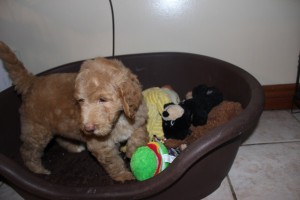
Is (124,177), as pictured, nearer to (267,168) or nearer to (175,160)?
(175,160)

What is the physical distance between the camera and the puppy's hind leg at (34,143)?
1.86m

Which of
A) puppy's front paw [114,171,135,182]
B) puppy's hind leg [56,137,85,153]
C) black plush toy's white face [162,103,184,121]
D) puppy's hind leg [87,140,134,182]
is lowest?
puppy's hind leg [56,137,85,153]

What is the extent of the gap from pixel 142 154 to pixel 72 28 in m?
1.41

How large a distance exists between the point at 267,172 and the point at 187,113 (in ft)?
2.14

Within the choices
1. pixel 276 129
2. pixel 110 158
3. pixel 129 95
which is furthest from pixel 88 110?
pixel 276 129

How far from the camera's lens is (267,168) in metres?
1.81

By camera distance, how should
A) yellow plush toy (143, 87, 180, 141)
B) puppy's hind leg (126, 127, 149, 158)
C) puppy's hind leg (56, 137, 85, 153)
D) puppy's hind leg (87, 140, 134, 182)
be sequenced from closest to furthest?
1. puppy's hind leg (87, 140, 134, 182)
2. puppy's hind leg (126, 127, 149, 158)
3. yellow plush toy (143, 87, 180, 141)
4. puppy's hind leg (56, 137, 85, 153)

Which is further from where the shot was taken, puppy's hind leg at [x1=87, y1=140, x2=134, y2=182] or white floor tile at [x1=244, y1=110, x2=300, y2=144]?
white floor tile at [x1=244, y1=110, x2=300, y2=144]

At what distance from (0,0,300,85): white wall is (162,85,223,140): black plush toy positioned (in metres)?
0.59

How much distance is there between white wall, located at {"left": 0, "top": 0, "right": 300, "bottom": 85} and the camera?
7.32ft

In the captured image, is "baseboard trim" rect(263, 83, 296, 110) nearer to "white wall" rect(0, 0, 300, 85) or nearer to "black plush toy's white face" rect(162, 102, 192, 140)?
"white wall" rect(0, 0, 300, 85)

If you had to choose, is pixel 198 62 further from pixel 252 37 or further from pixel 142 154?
pixel 142 154

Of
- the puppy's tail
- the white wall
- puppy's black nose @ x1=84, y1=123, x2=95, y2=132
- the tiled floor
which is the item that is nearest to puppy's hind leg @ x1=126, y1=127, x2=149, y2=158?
puppy's black nose @ x1=84, y1=123, x2=95, y2=132

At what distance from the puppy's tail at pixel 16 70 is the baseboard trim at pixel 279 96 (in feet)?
6.60
